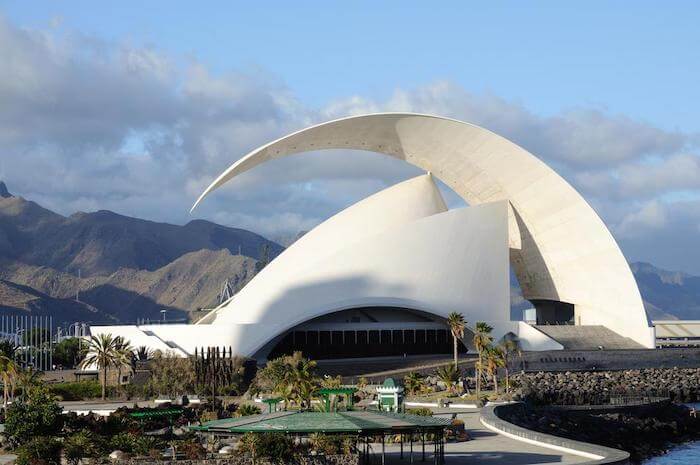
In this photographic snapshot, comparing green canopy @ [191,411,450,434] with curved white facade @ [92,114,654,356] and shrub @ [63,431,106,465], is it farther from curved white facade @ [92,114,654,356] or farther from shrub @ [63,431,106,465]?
curved white facade @ [92,114,654,356]

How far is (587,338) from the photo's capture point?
56562 mm

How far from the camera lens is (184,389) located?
144ft

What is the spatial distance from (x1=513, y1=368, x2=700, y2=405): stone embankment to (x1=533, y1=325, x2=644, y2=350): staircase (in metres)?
2.92

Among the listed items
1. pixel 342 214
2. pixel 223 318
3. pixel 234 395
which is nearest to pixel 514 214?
pixel 342 214

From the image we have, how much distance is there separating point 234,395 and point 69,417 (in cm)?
1652

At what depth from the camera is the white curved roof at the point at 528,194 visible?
5366 cm

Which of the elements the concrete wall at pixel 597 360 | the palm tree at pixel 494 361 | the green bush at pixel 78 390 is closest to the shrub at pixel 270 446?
the palm tree at pixel 494 361

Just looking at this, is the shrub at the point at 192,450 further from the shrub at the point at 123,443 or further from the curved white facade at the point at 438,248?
the curved white facade at the point at 438,248

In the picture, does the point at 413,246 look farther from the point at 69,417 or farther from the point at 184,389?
the point at 69,417

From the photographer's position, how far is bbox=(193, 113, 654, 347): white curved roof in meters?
53.7

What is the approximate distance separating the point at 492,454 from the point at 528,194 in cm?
3480

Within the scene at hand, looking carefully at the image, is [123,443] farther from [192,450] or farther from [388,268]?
[388,268]

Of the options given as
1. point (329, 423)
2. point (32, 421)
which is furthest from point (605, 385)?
point (32, 421)

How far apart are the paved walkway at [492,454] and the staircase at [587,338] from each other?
3011cm
